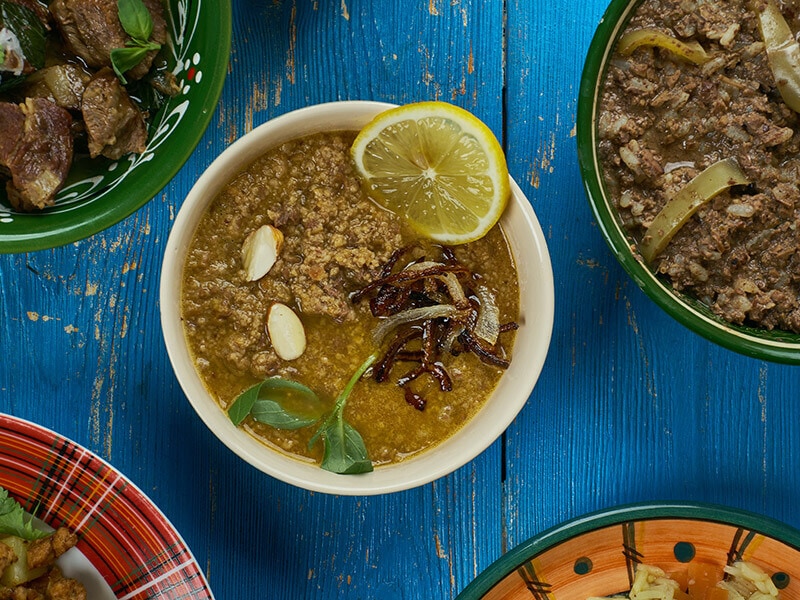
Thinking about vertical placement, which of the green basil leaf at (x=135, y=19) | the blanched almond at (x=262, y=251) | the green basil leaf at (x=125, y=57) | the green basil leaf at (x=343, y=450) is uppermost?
the green basil leaf at (x=135, y=19)

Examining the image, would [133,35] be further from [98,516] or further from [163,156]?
[98,516]

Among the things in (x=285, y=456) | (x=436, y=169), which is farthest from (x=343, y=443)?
(x=436, y=169)

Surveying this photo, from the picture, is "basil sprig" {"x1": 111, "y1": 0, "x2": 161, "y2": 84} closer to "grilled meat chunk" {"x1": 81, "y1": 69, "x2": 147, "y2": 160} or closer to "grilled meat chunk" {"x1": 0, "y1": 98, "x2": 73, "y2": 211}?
"grilled meat chunk" {"x1": 81, "y1": 69, "x2": 147, "y2": 160}

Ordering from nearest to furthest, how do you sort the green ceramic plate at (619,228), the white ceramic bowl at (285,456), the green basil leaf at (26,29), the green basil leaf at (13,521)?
1. the green basil leaf at (26,29)
2. the green ceramic plate at (619,228)
3. the white ceramic bowl at (285,456)
4. the green basil leaf at (13,521)

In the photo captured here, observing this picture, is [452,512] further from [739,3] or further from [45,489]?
[739,3]

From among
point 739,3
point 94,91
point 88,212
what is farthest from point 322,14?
point 739,3

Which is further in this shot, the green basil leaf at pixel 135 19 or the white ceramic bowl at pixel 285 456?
the white ceramic bowl at pixel 285 456

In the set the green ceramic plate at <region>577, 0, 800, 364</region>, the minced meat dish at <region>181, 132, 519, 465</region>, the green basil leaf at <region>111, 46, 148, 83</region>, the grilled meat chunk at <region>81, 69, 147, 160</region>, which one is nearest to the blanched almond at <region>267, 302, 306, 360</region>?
the minced meat dish at <region>181, 132, 519, 465</region>

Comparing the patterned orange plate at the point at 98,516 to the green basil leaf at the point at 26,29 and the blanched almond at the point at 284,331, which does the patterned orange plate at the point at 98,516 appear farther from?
the green basil leaf at the point at 26,29

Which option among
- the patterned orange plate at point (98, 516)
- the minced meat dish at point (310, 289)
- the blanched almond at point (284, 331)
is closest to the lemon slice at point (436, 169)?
the minced meat dish at point (310, 289)
